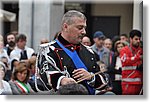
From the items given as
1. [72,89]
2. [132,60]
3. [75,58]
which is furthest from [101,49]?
[72,89]

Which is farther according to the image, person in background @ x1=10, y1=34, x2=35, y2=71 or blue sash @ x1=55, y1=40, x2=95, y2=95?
person in background @ x1=10, y1=34, x2=35, y2=71

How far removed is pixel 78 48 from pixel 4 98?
534 mm

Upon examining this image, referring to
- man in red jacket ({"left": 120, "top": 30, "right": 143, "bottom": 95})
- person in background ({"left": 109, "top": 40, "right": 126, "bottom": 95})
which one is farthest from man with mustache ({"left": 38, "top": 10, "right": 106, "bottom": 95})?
person in background ({"left": 109, "top": 40, "right": 126, "bottom": 95})

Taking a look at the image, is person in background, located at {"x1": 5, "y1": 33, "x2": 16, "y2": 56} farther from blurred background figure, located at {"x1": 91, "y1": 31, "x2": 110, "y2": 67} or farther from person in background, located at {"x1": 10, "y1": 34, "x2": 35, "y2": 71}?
blurred background figure, located at {"x1": 91, "y1": 31, "x2": 110, "y2": 67}

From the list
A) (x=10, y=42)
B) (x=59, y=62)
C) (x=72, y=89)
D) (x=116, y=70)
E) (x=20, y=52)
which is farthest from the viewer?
(x=10, y=42)

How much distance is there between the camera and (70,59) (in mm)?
2551

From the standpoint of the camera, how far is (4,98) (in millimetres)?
2377

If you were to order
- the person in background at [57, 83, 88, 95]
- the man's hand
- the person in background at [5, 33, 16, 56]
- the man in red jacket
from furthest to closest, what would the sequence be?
the person in background at [5, 33, 16, 56] < the man in red jacket < the man's hand < the person in background at [57, 83, 88, 95]

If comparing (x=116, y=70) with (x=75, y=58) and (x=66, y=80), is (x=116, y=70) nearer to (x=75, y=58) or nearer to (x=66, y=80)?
(x=75, y=58)

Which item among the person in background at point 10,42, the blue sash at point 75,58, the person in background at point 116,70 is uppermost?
the person in background at point 10,42

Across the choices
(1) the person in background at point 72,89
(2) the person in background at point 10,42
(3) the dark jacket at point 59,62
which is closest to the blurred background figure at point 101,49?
(2) the person in background at point 10,42

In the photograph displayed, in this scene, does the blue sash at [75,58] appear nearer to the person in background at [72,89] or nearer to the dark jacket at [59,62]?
the dark jacket at [59,62]

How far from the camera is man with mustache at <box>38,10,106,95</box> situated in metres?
2.47

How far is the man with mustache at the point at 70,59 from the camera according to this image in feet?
8.09
